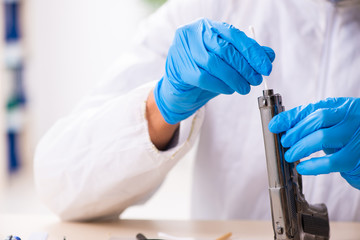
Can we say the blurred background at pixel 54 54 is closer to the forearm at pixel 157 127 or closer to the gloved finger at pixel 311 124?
the forearm at pixel 157 127

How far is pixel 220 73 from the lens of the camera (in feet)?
2.61

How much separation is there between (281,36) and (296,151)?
19.1 inches

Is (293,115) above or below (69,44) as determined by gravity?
below

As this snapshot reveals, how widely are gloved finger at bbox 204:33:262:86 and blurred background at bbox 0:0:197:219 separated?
3.08m

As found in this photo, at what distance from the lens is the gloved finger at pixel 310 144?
0.75m

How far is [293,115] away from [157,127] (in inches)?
12.2

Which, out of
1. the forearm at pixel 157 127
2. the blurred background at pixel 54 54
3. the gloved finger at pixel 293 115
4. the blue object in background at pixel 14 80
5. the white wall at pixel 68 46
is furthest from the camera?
the white wall at pixel 68 46

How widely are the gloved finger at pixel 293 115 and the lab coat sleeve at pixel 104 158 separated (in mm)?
274

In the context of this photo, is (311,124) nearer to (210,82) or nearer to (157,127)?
(210,82)

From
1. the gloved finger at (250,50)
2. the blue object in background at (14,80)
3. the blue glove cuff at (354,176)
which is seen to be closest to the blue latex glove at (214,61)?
the gloved finger at (250,50)

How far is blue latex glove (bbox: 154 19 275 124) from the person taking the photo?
78 cm

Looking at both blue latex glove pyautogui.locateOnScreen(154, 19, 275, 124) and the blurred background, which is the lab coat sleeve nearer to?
blue latex glove pyautogui.locateOnScreen(154, 19, 275, 124)

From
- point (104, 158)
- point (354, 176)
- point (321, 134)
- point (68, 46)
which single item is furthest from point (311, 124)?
point (68, 46)

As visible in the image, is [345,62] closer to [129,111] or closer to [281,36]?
[281,36]
